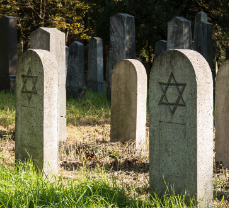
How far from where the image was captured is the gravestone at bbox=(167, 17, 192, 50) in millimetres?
6832

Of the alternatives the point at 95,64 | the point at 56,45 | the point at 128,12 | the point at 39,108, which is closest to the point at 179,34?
the point at 56,45

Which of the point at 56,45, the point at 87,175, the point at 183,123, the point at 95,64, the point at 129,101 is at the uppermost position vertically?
the point at 95,64

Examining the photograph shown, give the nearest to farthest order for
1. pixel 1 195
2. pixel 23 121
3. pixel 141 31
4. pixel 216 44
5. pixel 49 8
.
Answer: pixel 1 195
pixel 23 121
pixel 141 31
pixel 216 44
pixel 49 8

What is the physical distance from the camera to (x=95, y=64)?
37.4 ft

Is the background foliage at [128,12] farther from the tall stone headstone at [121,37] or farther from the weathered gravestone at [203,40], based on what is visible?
the tall stone headstone at [121,37]

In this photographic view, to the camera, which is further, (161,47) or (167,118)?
(161,47)

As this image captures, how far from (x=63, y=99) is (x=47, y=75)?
206 centimetres

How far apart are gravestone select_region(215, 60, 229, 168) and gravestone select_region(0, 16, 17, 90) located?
8146 mm

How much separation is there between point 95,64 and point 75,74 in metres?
1.84

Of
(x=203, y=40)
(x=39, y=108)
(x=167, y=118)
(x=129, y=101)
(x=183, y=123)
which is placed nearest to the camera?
(x=183, y=123)

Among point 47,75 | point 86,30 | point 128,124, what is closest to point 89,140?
point 128,124

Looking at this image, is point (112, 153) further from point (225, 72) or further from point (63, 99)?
point (225, 72)

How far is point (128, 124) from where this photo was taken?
5.06 metres

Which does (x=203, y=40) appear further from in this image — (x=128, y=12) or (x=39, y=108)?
(x=128, y=12)
